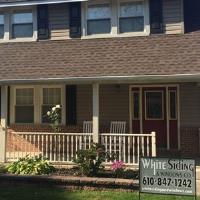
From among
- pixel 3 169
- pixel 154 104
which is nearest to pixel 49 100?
pixel 154 104

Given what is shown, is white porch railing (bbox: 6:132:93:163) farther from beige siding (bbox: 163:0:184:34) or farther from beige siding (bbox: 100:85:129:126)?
beige siding (bbox: 163:0:184:34)

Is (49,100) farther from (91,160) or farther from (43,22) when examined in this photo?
(91,160)

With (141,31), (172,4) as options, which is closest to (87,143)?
(141,31)

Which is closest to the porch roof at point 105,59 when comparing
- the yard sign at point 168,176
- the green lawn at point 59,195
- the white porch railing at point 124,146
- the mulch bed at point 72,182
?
the white porch railing at point 124,146

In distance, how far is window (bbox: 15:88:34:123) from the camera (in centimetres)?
1706

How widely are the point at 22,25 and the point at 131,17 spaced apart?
4.18 metres

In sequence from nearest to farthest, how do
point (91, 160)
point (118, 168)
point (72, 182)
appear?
point (72, 182)
point (118, 168)
point (91, 160)

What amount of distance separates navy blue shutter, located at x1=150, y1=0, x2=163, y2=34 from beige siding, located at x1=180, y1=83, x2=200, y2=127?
7.01 feet

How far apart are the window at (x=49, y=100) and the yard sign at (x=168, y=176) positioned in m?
8.13

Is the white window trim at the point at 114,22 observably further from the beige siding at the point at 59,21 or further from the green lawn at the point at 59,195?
the green lawn at the point at 59,195

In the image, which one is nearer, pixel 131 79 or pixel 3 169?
pixel 3 169

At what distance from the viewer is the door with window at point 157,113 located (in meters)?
16.2

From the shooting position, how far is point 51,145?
14.2m

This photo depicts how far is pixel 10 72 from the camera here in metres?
15.6
